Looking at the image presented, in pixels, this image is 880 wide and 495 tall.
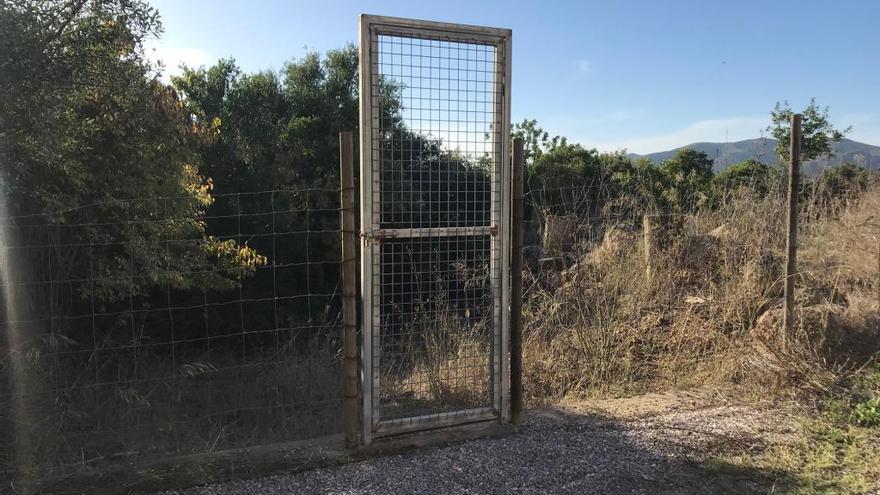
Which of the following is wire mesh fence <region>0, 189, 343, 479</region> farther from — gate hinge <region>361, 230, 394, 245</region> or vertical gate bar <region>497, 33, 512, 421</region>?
vertical gate bar <region>497, 33, 512, 421</region>

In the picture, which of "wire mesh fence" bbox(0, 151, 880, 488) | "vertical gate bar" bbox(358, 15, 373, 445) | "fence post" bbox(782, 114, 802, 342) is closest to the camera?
"vertical gate bar" bbox(358, 15, 373, 445)

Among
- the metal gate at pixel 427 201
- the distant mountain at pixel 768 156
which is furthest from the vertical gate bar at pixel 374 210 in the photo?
the distant mountain at pixel 768 156

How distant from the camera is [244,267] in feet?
28.7

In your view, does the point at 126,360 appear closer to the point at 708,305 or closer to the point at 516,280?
the point at 516,280

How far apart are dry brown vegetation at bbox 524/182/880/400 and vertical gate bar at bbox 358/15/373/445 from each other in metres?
1.96

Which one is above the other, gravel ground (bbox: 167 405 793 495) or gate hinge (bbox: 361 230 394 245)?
gate hinge (bbox: 361 230 394 245)

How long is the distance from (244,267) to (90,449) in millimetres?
4250

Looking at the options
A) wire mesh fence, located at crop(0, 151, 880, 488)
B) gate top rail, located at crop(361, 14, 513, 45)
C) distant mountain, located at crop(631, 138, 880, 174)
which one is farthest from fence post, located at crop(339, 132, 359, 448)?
distant mountain, located at crop(631, 138, 880, 174)

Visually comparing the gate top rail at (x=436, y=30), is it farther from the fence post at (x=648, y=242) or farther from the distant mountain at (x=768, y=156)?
the distant mountain at (x=768, y=156)

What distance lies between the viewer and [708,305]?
20.0 feet

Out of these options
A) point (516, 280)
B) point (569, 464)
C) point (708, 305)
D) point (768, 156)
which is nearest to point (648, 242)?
point (708, 305)

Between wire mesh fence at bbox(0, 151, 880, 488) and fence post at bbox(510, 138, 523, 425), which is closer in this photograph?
fence post at bbox(510, 138, 523, 425)

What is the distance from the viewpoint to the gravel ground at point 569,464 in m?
3.34

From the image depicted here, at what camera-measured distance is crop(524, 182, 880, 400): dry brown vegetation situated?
5293 millimetres
